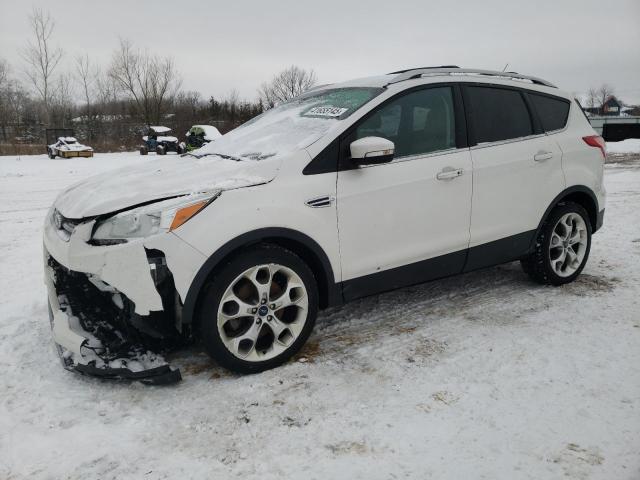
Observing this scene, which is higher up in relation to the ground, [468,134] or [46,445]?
[468,134]

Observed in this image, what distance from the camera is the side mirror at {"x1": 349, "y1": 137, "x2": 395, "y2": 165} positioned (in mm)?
2996

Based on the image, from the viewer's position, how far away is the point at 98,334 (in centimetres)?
286

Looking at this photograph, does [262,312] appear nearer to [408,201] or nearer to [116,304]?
[116,304]

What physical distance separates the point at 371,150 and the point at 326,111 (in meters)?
0.65

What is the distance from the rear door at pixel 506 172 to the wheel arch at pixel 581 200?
0.06 meters

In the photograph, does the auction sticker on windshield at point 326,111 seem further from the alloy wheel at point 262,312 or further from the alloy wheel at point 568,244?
the alloy wheel at point 568,244

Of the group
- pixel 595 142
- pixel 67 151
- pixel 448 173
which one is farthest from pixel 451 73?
pixel 67 151

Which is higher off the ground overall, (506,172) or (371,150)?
(371,150)

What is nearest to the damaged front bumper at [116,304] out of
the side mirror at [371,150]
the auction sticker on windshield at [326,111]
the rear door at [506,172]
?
the side mirror at [371,150]

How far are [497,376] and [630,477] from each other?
876 millimetres

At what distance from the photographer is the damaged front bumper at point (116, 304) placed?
2580 mm

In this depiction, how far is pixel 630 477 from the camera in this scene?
6.78 feet

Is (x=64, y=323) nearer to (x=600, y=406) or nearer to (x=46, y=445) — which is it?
(x=46, y=445)

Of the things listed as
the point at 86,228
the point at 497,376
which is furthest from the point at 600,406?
the point at 86,228
